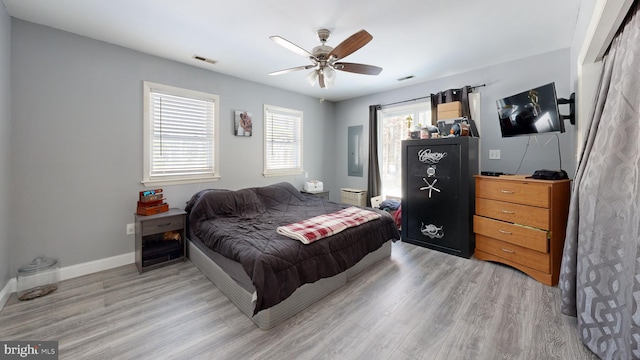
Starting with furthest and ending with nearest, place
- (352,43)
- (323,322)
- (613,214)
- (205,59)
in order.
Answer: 1. (205,59)
2. (352,43)
3. (323,322)
4. (613,214)

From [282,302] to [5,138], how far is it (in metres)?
2.81

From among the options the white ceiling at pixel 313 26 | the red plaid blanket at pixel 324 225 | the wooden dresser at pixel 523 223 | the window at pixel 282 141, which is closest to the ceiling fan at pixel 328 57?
the white ceiling at pixel 313 26

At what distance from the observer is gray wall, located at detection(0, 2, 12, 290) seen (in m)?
2.09

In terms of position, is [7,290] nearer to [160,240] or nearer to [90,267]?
[90,267]

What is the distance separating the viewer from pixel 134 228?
2.96 meters

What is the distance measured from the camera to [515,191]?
8.67 ft

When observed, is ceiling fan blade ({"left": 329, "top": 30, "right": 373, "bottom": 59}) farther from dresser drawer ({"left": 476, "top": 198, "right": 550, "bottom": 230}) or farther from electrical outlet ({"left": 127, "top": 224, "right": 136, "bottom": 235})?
electrical outlet ({"left": 127, "top": 224, "right": 136, "bottom": 235})

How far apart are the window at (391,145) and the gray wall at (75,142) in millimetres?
3300

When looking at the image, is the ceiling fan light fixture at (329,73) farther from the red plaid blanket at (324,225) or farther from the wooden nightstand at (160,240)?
the wooden nightstand at (160,240)

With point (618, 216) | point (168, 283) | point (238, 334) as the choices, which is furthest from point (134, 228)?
point (618, 216)

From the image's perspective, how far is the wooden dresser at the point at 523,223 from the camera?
2.41 meters

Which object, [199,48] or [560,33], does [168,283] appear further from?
[560,33]

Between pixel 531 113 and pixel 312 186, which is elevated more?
pixel 531 113

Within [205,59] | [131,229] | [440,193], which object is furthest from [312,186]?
[131,229]
